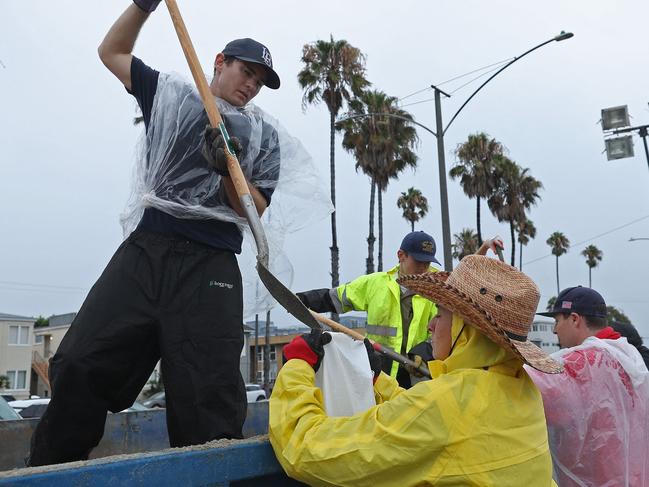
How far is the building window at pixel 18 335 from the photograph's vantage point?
A: 45256 mm

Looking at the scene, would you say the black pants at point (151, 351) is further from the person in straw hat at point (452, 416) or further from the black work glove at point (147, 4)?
the black work glove at point (147, 4)

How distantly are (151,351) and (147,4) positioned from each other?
1307 millimetres

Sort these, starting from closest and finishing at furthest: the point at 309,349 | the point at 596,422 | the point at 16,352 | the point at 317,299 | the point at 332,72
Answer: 1. the point at 309,349
2. the point at 596,422
3. the point at 317,299
4. the point at 332,72
5. the point at 16,352

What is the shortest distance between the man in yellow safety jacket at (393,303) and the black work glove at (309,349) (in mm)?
2321

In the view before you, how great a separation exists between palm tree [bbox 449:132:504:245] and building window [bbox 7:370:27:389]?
32.3 meters

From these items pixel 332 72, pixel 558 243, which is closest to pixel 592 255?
pixel 558 243

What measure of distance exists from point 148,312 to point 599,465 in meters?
2.03

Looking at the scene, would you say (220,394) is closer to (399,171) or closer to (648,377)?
(648,377)

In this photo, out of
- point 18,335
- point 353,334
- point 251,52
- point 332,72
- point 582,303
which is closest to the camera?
point 353,334

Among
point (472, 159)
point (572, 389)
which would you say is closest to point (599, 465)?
point (572, 389)

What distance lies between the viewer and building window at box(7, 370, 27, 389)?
44500 mm

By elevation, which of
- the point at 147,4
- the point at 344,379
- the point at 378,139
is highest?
A: the point at 378,139

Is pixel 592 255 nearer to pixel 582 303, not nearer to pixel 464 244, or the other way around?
pixel 464 244

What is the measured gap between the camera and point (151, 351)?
7.85 ft
